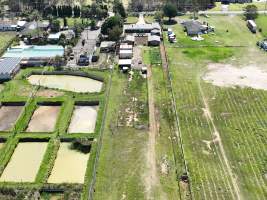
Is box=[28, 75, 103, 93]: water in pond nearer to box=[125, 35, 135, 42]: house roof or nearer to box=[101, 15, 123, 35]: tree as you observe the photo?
box=[125, 35, 135, 42]: house roof

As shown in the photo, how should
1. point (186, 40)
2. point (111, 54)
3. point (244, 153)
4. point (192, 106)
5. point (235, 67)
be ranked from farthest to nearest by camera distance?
point (186, 40) < point (111, 54) < point (235, 67) < point (192, 106) < point (244, 153)

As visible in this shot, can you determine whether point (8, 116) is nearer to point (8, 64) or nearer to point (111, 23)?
point (8, 64)

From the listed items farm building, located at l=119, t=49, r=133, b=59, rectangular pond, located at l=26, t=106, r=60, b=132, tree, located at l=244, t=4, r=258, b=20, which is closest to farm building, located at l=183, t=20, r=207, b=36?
tree, located at l=244, t=4, r=258, b=20

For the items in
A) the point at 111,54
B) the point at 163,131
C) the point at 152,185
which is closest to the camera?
the point at 152,185

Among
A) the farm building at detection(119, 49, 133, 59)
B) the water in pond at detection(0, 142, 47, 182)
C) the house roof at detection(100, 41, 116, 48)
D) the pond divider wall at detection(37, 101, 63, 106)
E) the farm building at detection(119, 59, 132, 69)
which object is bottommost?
the water in pond at detection(0, 142, 47, 182)

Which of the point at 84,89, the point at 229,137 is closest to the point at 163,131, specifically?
the point at 229,137

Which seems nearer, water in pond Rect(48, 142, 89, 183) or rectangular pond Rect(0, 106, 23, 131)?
water in pond Rect(48, 142, 89, 183)

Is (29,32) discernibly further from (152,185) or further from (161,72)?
(152,185)

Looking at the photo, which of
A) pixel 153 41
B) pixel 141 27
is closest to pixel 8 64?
pixel 153 41
